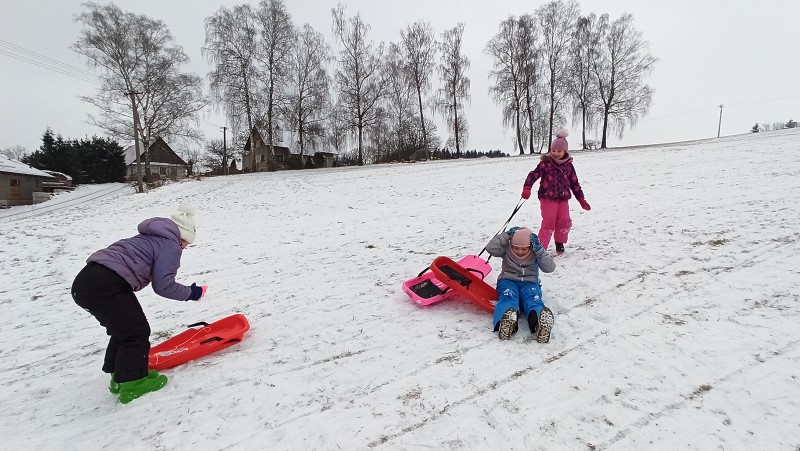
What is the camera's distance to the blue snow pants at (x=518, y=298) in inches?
132

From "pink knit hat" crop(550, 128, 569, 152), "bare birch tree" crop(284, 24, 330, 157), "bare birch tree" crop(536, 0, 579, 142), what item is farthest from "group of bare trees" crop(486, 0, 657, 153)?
"pink knit hat" crop(550, 128, 569, 152)

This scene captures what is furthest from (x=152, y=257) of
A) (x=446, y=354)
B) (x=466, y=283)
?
(x=466, y=283)

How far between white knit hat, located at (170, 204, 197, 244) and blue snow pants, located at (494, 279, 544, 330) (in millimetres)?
2690

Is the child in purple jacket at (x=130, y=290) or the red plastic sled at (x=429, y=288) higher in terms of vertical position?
the child in purple jacket at (x=130, y=290)

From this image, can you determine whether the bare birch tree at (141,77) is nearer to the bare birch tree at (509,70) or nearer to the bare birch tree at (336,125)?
the bare birch tree at (336,125)

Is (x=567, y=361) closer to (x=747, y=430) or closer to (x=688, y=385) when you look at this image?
(x=688, y=385)

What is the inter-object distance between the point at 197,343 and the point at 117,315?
2.68ft

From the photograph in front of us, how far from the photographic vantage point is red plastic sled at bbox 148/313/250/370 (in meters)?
3.04

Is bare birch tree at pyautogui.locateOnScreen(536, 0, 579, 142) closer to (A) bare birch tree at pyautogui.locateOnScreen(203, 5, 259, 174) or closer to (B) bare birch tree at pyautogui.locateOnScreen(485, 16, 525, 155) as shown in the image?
(B) bare birch tree at pyautogui.locateOnScreen(485, 16, 525, 155)

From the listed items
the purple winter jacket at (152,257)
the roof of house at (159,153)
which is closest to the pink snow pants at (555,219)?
the purple winter jacket at (152,257)

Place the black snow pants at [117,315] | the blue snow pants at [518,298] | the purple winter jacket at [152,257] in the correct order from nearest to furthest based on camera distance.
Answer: the black snow pants at [117,315]
the purple winter jacket at [152,257]
the blue snow pants at [518,298]

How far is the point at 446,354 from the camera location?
3.07 m

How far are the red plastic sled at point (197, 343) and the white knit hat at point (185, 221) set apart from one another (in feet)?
2.70

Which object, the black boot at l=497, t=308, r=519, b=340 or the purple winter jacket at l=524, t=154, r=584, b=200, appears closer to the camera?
the black boot at l=497, t=308, r=519, b=340
